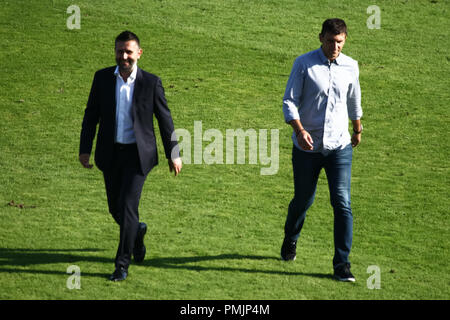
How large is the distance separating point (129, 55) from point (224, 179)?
10.6 ft

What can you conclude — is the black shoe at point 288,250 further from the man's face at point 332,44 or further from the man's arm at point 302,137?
the man's face at point 332,44

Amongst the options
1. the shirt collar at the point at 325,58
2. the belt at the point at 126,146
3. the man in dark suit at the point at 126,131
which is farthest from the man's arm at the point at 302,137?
the belt at the point at 126,146

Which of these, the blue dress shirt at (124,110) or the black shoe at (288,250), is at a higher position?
the blue dress shirt at (124,110)

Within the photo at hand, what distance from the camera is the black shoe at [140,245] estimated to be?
6.31 m

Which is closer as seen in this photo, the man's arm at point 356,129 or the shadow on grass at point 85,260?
the shadow on grass at point 85,260

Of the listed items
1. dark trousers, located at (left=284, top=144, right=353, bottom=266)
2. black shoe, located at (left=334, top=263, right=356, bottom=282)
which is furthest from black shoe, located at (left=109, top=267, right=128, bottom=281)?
black shoe, located at (left=334, top=263, right=356, bottom=282)

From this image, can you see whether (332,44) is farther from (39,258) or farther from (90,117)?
(39,258)

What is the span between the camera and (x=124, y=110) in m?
5.99

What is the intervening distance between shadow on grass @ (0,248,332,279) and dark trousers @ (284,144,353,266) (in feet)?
1.25

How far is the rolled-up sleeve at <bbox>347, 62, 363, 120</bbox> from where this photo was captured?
6.18 meters

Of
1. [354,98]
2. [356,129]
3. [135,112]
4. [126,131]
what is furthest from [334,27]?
[126,131]

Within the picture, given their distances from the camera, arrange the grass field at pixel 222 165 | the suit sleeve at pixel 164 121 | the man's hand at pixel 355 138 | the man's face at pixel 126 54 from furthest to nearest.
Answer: the man's hand at pixel 355 138 < the grass field at pixel 222 165 < the suit sleeve at pixel 164 121 < the man's face at pixel 126 54

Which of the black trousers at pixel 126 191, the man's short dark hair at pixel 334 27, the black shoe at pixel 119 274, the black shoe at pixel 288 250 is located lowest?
Answer: the black shoe at pixel 119 274

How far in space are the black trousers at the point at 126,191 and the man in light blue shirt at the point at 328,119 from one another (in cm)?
133
